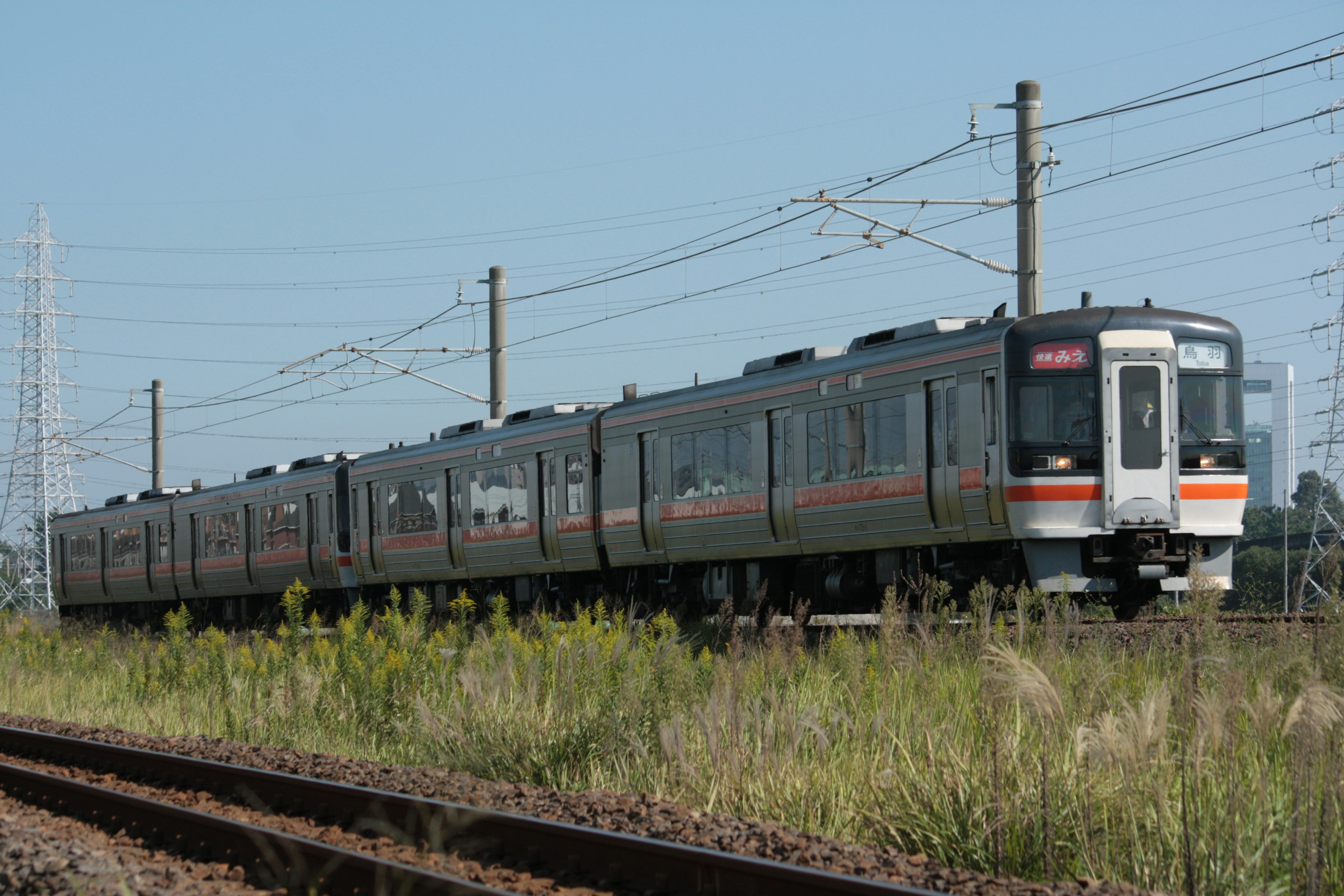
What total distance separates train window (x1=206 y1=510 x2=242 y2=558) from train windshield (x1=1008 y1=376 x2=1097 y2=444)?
2192 centimetres

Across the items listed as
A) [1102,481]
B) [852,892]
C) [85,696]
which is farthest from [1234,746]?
[85,696]

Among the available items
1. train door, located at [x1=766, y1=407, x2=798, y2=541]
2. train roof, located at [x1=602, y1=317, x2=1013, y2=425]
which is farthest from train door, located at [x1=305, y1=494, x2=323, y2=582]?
train door, located at [x1=766, y1=407, x2=798, y2=541]

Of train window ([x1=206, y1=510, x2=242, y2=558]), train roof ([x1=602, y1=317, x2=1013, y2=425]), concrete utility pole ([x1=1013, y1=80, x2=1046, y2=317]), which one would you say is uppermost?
concrete utility pole ([x1=1013, y1=80, x2=1046, y2=317])

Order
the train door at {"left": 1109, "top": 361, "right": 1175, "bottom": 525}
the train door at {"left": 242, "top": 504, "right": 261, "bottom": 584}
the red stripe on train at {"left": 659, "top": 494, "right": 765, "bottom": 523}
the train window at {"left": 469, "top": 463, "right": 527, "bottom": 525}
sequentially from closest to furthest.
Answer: the train door at {"left": 1109, "top": 361, "right": 1175, "bottom": 525}
the red stripe on train at {"left": 659, "top": 494, "right": 765, "bottom": 523}
the train window at {"left": 469, "top": 463, "right": 527, "bottom": 525}
the train door at {"left": 242, "top": 504, "right": 261, "bottom": 584}

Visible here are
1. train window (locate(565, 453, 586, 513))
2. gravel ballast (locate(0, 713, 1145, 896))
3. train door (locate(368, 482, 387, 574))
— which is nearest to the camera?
gravel ballast (locate(0, 713, 1145, 896))

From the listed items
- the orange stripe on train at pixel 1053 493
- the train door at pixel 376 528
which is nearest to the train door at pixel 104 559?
the train door at pixel 376 528

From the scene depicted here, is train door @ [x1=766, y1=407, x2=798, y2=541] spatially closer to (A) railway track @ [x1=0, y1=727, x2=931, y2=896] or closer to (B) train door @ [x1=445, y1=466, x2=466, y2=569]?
(B) train door @ [x1=445, y1=466, x2=466, y2=569]

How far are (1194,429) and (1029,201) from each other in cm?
355

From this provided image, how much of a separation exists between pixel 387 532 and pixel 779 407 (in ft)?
38.4

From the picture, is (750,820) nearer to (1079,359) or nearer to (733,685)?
(733,685)

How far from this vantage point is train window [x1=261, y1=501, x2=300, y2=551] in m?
29.4

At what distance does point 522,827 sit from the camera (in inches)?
250

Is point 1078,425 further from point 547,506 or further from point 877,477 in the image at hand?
point 547,506

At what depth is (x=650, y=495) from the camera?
19.4m
